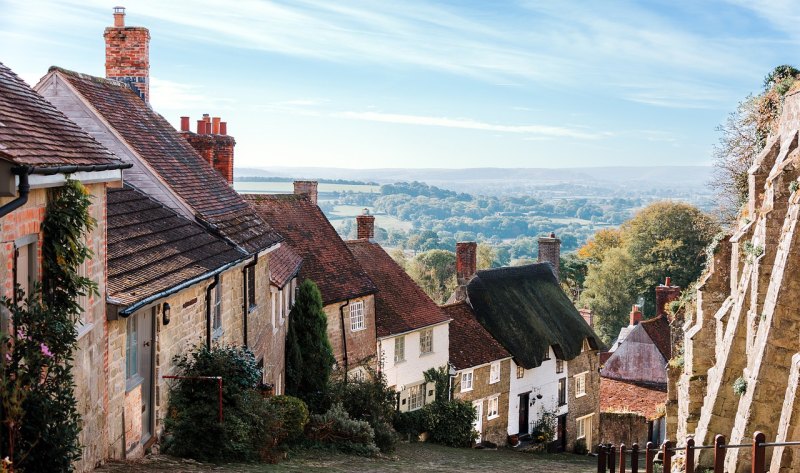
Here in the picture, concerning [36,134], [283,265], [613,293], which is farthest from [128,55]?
[613,293]

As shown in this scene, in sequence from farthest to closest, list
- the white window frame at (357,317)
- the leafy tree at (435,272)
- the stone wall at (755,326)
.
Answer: the leafy tree at (435,272) < the white window frame at (357,317) < the stone wall at (755,326)

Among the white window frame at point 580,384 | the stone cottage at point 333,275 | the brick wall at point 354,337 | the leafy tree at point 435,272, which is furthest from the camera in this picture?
the leafy tree at point 435,272

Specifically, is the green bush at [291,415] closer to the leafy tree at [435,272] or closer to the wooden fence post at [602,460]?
the wooden fence post at [602,460]

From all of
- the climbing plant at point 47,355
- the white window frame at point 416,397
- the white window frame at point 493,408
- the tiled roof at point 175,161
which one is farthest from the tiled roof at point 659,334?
the climbing plant at point 47,355

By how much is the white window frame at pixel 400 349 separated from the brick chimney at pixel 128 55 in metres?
13.9

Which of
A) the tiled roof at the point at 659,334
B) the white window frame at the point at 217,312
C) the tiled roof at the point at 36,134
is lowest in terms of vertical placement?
the tiled roof at the point at 659,334

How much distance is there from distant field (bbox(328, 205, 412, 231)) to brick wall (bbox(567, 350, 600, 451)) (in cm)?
12073

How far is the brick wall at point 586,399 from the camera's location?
135 feet

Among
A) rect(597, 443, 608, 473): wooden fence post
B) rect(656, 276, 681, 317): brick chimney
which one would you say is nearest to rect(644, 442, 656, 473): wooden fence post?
rect(597, 443, 608, 473): wooden fence post

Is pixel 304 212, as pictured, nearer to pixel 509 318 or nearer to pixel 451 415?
pixel 451 415

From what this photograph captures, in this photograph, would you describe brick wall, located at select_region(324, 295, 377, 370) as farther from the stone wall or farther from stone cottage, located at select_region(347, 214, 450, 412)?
the stone wall

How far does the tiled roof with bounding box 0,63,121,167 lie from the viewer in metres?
8.68

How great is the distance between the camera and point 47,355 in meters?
8.70

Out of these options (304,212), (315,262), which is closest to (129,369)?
(315,262)
